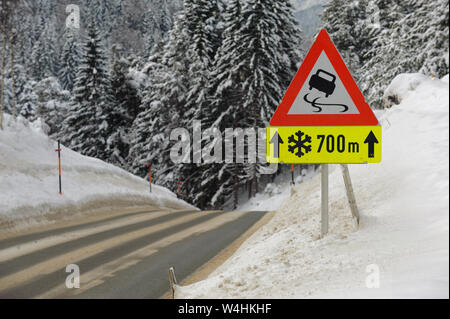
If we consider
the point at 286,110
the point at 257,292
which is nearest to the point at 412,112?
the point at 286,110

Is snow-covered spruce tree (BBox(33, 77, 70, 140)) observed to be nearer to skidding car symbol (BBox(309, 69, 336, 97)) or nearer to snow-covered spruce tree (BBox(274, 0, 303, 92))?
snow-covered spruce tree (BBox(274, 0, 303, 92))

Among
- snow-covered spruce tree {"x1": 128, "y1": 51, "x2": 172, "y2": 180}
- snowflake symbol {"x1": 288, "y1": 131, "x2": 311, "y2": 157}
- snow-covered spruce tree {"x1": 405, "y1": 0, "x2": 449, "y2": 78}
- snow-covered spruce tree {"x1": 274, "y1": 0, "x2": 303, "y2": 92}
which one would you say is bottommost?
snow-covered spruce tree {"x1": 128, "y1": 51, "x2": 172, "y2": 180}

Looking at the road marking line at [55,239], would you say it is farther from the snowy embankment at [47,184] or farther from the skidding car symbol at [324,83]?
the skidding car symbol at [324,83]

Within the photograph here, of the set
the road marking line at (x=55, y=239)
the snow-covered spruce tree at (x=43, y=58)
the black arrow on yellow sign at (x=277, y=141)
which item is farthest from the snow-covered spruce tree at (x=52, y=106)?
the black arrow on yellow sign at (x=277, y=141)

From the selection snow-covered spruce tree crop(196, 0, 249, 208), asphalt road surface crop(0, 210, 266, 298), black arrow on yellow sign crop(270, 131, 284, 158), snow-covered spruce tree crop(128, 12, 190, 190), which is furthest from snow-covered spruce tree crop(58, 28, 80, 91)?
black arrow on yellow sign crop(270, 131, 284, 158)

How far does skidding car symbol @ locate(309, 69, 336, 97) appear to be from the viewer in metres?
4.08

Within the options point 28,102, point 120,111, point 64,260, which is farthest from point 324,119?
point 28,102

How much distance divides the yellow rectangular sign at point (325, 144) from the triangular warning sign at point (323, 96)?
0.22ft

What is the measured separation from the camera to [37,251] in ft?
25.6

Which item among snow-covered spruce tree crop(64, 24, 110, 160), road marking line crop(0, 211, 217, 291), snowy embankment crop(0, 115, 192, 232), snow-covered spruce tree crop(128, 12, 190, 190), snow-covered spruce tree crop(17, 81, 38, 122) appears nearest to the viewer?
road marking line crop(0, 211, 217, 291)

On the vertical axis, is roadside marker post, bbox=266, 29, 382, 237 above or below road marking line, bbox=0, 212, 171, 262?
above

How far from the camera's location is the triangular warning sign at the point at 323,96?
4.03 meters
